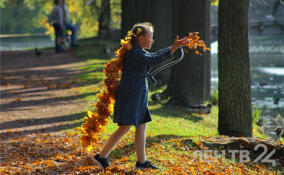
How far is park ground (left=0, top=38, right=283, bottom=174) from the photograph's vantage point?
571 centimetres

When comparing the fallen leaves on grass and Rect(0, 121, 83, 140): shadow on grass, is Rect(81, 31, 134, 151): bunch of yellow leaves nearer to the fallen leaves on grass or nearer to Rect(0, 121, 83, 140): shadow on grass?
the fallen leaves on grass

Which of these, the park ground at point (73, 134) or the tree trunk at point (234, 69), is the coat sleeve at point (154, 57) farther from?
the tree trunk at point (234, 69)

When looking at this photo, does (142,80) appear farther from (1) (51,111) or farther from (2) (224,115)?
(1) (51,111)

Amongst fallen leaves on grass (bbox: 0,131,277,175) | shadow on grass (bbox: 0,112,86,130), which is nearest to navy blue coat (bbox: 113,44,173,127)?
fallen leaves on grass (bbox: 0,131,277,175)

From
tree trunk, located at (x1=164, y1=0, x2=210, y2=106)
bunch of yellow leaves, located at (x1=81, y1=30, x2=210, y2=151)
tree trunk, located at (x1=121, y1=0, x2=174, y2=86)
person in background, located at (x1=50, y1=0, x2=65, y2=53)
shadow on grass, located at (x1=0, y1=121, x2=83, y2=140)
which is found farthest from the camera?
person in background, located at (x1=50, y1=0, x2=65, y2=53)

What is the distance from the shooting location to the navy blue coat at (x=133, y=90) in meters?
4.96

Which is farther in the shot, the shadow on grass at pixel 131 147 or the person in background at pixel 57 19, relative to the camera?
the person in background at pixel 57 19

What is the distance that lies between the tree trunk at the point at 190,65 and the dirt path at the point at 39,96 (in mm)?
2555

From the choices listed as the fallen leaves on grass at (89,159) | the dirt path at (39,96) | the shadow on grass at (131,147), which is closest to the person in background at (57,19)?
the dirt path at (39,96)

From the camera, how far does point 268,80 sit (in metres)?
24.8

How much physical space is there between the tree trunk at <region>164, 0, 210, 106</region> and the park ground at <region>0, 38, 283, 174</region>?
451 mm

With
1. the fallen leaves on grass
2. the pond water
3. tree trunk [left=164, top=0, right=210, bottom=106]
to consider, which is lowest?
the pond water

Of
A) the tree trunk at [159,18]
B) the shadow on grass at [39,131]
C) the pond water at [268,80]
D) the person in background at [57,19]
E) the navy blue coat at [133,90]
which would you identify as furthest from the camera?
the person in background at [57,19]

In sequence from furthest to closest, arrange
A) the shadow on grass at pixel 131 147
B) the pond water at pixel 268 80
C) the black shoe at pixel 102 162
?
the pond water at pixel 268 80, the shadow on grass at pixel 131 147, the black shoe at pixel 102 162
